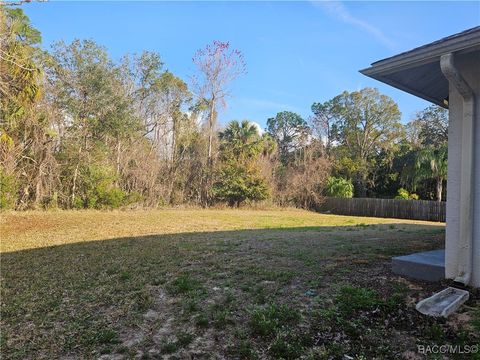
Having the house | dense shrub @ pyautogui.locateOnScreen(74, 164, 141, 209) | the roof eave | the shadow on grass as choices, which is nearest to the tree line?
dense shrub @ pyautogui.locateOnScreen(74, 164, 141, 209)

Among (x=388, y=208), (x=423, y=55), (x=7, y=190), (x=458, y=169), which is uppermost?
(x=423, y=55)

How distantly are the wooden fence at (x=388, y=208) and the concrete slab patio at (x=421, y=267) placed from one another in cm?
1428

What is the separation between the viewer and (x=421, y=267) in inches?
140

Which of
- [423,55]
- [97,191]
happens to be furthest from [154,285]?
[97,191]

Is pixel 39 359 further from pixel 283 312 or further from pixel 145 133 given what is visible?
pixel 145 133

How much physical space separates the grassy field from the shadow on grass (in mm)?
14

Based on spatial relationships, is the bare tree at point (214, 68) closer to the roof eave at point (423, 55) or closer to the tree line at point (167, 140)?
the tree line at point (167, 140)

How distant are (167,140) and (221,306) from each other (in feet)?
54.4

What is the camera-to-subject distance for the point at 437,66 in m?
3.69

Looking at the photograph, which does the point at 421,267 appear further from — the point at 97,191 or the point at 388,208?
the point at 388,208

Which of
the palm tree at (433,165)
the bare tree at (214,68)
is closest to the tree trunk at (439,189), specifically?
the palm tree at (433,165)

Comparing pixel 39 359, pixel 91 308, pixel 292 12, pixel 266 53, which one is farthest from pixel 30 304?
pixel 266 53

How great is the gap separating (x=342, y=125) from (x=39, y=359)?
89.6 ft

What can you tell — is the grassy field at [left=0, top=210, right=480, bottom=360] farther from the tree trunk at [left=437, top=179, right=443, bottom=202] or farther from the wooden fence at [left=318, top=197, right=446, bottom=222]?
the tree trunk at [left=437, top=179, right=443, bottom=202]
